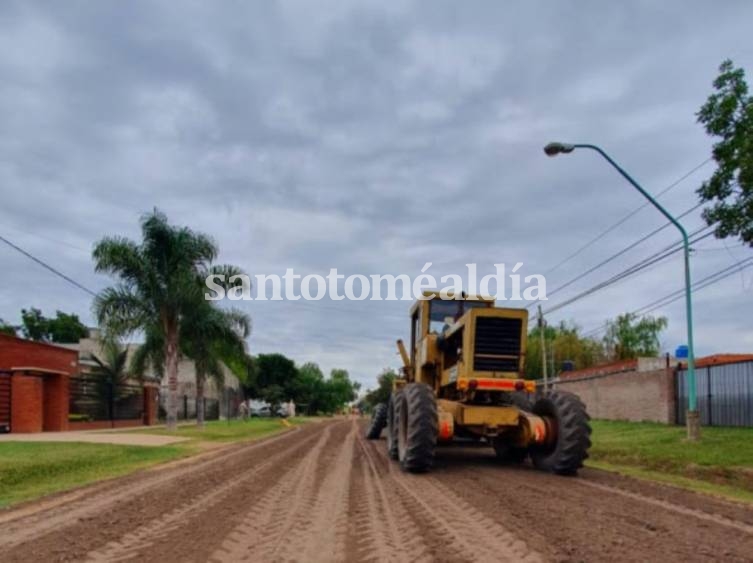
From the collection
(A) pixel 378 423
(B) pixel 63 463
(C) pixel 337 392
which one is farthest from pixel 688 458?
(C) pixel 337 392

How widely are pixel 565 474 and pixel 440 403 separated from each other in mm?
2637

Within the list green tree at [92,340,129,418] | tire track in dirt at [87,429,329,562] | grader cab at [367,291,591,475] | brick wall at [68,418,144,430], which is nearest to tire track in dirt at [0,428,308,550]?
tire track in dirt at [87,429,329,562]

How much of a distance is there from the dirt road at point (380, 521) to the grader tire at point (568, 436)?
388mm

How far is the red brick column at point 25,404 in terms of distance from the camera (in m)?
26.5

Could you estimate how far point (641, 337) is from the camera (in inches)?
2677

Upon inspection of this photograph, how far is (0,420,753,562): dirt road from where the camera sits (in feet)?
20.1

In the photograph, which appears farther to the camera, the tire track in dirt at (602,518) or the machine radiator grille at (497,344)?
the machine radiator grille at (497,344)

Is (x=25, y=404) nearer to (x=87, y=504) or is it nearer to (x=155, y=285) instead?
(x=155, y=285)

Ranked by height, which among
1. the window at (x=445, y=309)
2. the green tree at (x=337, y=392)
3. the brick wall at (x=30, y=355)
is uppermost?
the window at (x=445, y=309)

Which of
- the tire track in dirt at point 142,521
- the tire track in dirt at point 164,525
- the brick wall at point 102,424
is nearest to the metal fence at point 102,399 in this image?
the brick wall at point 102,424

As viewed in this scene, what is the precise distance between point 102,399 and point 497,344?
27.4m

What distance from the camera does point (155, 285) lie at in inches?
1160

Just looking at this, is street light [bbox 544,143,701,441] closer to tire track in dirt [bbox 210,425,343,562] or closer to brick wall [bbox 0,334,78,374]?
tire track in dirt [bbox 210,425,343,562]

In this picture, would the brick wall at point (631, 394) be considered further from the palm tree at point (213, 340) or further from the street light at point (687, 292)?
the palm tree at point (213, 340)
